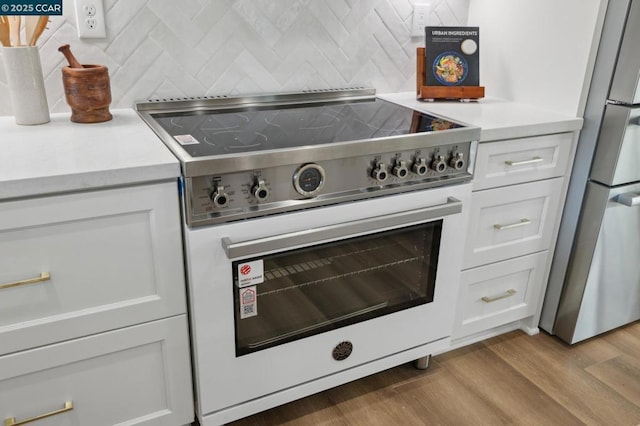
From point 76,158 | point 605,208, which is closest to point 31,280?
point 76,158

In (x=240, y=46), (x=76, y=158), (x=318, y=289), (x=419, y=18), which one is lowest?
(x=318, y=289)

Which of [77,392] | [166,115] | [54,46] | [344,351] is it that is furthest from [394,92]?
[77,392]

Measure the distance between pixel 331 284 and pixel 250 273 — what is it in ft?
0.92

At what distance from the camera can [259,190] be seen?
1240mm

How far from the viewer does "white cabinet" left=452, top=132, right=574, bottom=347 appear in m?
1.69

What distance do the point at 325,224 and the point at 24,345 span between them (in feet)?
2.50

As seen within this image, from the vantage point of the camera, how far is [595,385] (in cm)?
181

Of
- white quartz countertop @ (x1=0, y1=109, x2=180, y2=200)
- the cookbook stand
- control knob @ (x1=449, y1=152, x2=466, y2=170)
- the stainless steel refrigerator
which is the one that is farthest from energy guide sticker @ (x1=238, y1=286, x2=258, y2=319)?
the stainless steel refrigerator

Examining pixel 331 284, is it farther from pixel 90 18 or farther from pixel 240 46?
pixel 90 18

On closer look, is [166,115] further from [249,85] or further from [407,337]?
[407,337]

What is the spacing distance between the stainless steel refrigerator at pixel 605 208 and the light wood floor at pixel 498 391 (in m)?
0.13

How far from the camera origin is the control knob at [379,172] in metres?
1.40

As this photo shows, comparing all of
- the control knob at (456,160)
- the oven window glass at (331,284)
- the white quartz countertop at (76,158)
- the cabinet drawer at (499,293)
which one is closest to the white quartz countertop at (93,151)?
the white quartz countertop at (76,158)

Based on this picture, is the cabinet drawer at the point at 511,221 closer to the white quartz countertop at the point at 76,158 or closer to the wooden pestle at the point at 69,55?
the white quartz countertop at the point at 76,158
